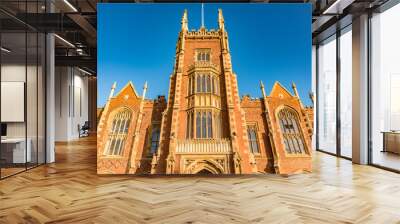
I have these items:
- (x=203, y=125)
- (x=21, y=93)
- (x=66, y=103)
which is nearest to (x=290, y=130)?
(x=203, y=125)

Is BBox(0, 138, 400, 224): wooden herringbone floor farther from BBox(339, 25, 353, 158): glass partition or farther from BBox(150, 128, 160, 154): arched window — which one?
BBox(339, 25, 353, 158): glass partition

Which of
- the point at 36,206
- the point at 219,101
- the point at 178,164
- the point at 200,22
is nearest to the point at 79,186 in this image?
the point at 36,206

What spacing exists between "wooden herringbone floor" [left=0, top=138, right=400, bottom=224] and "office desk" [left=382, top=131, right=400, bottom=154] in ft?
3.22

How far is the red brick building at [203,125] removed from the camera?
21.1ft

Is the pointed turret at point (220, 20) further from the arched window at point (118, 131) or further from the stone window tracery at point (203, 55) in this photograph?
the arched window at point (118, 131)

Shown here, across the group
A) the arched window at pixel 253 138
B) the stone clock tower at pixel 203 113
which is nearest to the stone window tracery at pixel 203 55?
the stone clock tower at pixel 203 113

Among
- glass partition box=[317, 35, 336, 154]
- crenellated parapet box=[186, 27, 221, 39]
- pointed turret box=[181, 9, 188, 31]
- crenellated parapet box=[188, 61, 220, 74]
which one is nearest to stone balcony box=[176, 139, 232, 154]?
crenellated parapet box=[188, 61, 220, 74]

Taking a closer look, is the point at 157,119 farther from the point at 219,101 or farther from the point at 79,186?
the point at 79,186

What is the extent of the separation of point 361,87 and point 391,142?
4.48ft

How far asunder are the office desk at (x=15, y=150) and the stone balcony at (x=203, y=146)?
3225 mm

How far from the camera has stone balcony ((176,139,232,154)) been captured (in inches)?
252

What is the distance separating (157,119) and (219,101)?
1197mm

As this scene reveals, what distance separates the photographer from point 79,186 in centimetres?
570

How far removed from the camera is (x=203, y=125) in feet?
21.2
